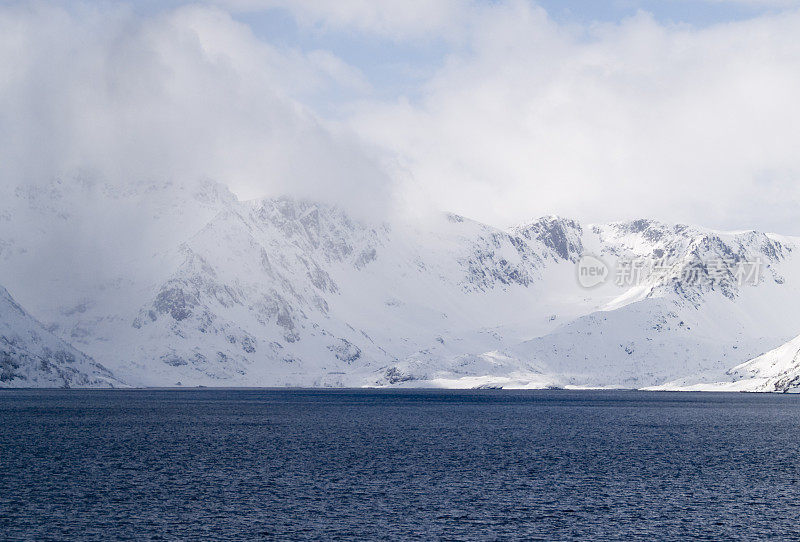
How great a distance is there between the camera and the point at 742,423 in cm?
19000

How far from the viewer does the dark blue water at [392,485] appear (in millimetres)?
68000

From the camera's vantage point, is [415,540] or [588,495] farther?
[588,495]

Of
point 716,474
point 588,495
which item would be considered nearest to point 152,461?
point 588,495

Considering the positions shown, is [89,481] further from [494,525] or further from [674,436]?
[674,436]

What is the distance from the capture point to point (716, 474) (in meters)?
99.8

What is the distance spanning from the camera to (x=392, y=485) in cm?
8938

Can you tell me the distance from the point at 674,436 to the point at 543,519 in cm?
8851

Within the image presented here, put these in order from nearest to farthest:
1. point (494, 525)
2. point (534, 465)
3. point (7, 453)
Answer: point (494, 525) < point (534, 465) < point (7, 453)

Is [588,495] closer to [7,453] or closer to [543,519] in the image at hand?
[543,519]

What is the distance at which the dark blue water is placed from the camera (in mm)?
68000

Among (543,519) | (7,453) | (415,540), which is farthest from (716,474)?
(7,453)

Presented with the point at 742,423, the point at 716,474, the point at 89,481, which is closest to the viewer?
the point at 89,481

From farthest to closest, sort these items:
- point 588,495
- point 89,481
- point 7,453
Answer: point 7,453
point 89,481
point 588,495

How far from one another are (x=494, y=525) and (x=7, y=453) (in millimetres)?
70657
